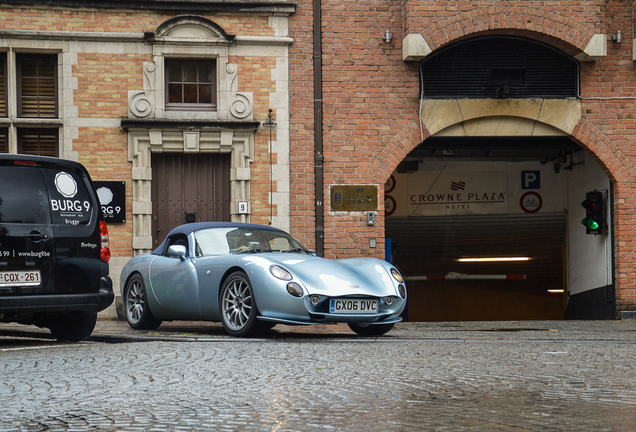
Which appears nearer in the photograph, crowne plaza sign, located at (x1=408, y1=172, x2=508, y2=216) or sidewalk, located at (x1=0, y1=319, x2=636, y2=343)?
sidewalk, located at (x1=0, y1=319, x2=636, y2=343)

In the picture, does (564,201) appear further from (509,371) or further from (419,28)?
(509,371)

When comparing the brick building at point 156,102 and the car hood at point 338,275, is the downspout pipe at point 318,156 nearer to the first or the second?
the brick building at point 156,102

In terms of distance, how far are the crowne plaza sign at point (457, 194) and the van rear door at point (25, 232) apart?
1262 cm

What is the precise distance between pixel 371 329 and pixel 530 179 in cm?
1092

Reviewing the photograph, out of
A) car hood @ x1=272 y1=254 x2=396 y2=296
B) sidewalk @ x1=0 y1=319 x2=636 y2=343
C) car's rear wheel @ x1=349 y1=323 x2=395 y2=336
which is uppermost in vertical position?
car hood @ x1=272 y1=254 x2=396 y2=296

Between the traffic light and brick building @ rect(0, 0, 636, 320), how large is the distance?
214 millimetres

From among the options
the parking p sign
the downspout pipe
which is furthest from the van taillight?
the parking p sign

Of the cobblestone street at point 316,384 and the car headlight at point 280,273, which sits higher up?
the car headlight at point 280,273

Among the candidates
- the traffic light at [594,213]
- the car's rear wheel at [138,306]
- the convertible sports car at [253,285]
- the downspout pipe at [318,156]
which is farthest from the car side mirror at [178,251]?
the traffic light at [594,213]

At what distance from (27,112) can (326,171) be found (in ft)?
18.1

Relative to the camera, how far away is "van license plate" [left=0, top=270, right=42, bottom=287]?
7817mm

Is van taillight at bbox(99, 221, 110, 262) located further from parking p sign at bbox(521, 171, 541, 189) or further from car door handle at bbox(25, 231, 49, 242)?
parking p sign at bbox(521, 171, 541, 189)

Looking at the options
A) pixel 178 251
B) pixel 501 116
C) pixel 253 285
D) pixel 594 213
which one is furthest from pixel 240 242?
pixel 594 213

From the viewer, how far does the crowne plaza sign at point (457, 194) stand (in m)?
19.7
